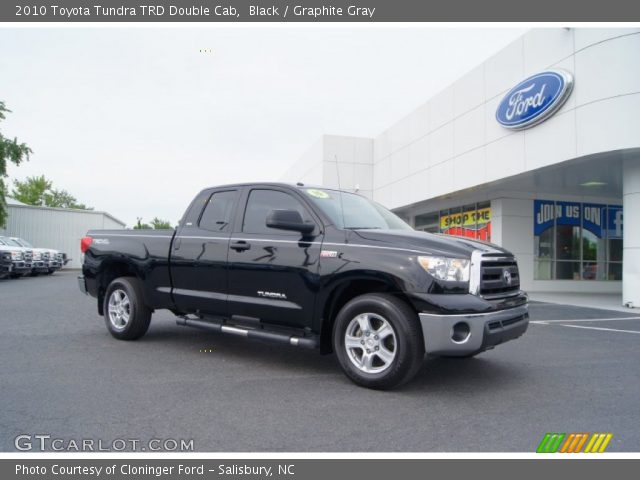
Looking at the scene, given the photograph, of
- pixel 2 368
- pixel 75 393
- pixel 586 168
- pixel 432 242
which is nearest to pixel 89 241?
pixel 2 368

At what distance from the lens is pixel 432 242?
14.1 ft

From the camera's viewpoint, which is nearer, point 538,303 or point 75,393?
point 75,393

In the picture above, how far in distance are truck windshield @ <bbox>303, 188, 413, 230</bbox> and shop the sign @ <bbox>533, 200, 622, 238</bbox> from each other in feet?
46.2

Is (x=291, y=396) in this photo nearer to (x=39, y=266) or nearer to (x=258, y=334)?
(x=258, y=334)

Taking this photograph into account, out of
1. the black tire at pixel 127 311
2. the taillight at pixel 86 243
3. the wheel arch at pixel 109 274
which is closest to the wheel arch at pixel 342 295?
the black tire at pixel 127 311

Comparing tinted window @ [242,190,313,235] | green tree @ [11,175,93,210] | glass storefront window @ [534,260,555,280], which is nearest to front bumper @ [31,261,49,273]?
tinted window @ [242,190,313,235]

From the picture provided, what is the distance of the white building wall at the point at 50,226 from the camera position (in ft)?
104

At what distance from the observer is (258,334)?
496 cm

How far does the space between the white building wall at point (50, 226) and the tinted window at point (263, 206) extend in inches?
1230

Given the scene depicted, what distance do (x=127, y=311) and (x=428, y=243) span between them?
13.7 feet

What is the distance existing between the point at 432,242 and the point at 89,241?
16.1ft

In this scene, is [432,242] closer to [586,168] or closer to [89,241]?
[89,241]

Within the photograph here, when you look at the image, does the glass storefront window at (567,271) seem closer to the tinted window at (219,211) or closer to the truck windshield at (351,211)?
the truck windshield at (351,211)

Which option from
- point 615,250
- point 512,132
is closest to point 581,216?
point 615,250
